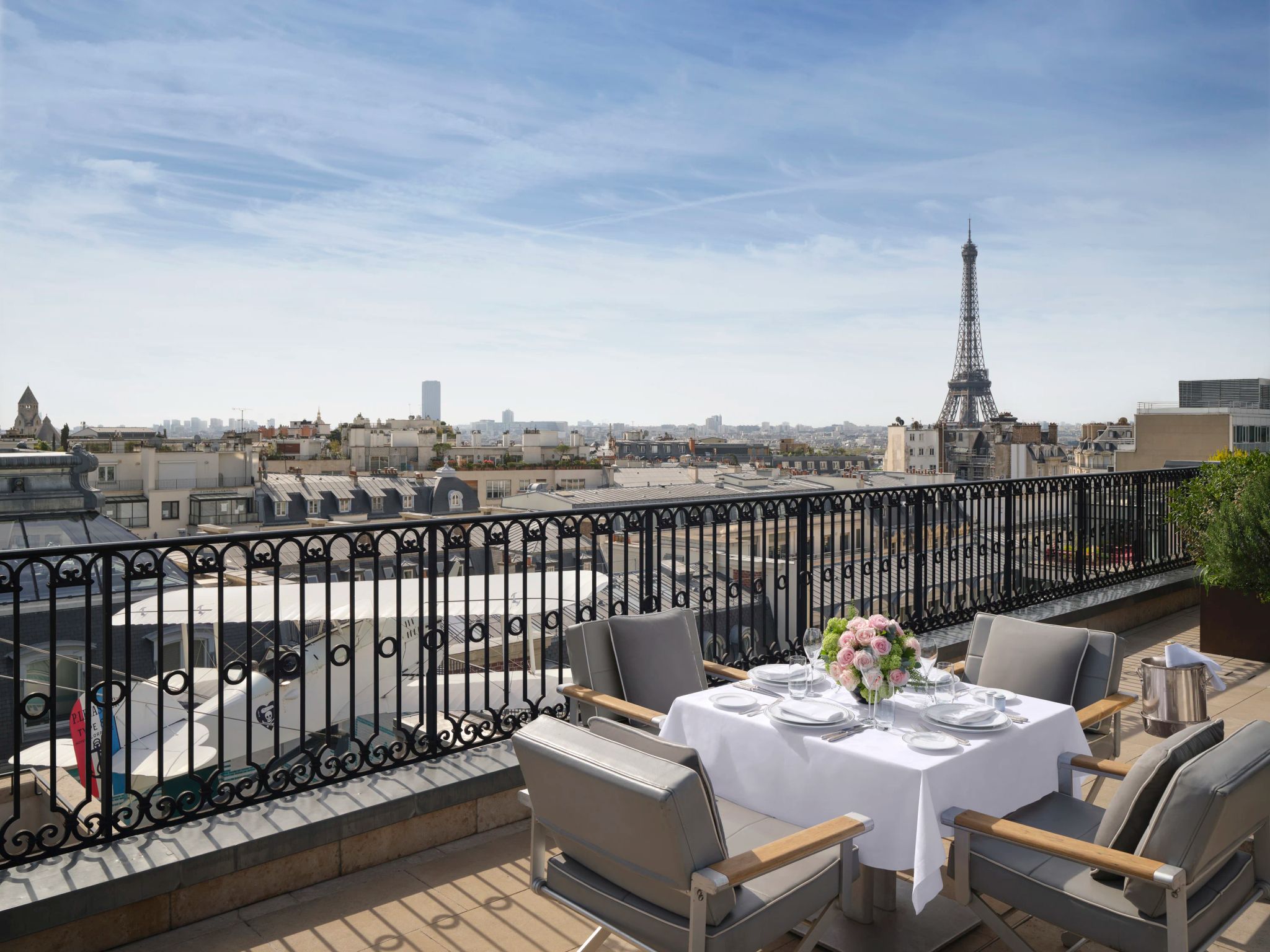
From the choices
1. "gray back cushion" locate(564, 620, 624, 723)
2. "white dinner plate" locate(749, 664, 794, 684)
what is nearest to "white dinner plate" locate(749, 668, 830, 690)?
"white dinner plate" locate(749, 664, 794, 684)

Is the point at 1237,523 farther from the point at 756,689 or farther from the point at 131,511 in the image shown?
the point at 131,511

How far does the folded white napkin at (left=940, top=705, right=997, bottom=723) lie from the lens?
9.98ft

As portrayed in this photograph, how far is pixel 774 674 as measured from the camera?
3684 millimetres

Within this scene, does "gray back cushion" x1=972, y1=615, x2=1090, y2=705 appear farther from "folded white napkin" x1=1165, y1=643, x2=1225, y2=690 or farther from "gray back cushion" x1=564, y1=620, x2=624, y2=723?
"folded white napkin" x1=1165, y1=643, x2=1225, y2=690

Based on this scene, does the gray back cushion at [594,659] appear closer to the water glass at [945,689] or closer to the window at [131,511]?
the water glass at [945,689]

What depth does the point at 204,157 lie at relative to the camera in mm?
34188

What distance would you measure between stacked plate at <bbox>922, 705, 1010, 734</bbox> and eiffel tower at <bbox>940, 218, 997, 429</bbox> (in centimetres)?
7882

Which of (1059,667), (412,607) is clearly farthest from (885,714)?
(412,607)

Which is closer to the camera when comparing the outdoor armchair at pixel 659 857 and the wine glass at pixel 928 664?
the outdoor armchair at pixel 659 857

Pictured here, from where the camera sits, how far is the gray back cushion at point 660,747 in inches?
91.2

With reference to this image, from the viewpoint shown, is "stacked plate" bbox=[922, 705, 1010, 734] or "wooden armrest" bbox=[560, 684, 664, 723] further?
"wooden armrest" bbox=[560, 684, 664, 723]

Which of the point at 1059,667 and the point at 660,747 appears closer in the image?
the point at 660,747

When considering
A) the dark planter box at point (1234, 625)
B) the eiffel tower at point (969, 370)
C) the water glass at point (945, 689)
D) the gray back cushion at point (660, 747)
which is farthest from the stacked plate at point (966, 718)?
the eiffel tower at point (969, 370)

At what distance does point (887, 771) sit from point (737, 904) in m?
0.69
